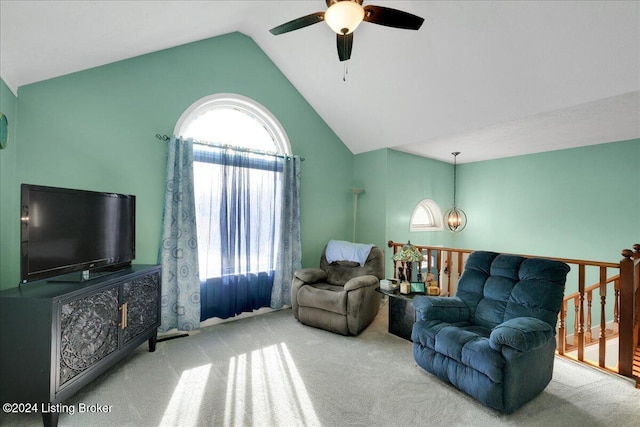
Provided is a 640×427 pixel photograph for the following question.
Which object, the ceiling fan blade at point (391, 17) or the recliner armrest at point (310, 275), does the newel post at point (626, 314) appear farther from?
the recliner armrest at point (310, 275)

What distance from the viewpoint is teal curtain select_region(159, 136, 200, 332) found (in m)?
3.15

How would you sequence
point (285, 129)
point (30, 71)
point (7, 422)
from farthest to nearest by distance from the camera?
point (285, 129)
point (30, 71)
point (7, 422)

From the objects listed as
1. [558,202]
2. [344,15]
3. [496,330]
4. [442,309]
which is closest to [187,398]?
[442,309]

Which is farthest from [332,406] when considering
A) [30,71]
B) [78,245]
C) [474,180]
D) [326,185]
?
[474,180]

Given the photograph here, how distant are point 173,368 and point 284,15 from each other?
148 inches

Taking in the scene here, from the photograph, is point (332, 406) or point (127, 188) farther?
point (127, 188)

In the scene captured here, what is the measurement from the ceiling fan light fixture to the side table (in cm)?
251

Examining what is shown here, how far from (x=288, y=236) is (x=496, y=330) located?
2.74 meters

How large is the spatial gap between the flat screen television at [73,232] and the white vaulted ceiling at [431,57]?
1.12 meters

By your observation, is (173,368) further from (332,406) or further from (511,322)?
(511,322)

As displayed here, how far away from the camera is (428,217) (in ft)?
19.0

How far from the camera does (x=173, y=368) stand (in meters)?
2.50

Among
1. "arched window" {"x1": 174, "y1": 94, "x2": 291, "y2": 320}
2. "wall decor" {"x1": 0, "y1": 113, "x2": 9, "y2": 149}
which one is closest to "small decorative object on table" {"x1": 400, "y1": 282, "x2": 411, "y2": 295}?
"arched window" {"x1": 174, "y1": 94, "x2": 291, "y2": 320}

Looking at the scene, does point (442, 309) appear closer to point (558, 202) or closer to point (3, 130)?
point (558, 202)
